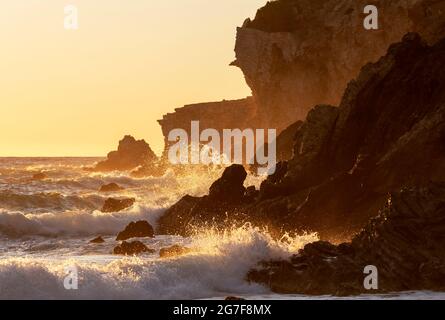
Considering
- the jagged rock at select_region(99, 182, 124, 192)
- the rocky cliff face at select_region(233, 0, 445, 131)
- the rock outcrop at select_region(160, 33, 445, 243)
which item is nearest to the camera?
the rock outcrop at select_region(160, 33, 445, 243)

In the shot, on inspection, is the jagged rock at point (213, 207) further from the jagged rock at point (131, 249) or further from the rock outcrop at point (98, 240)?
the jagged rock at point (131, 249)

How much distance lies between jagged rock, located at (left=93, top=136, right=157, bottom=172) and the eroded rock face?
105m

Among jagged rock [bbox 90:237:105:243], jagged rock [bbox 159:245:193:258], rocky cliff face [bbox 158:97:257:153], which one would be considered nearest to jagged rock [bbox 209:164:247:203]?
jagged rock [bbox 90:237:105:243]

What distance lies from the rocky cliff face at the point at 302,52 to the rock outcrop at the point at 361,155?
2889 cm

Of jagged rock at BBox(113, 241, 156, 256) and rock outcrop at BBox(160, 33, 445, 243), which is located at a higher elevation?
rock outcrop at BBox(160, 33, 445, 243)

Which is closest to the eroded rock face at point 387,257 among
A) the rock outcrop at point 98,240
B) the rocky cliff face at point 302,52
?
the rock outcrop at point 98,240

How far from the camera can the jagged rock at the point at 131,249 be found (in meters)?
27.9

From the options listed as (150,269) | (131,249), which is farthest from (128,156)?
(150,269)

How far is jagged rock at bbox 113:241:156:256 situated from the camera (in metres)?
27.9

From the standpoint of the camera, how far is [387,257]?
64.0ft

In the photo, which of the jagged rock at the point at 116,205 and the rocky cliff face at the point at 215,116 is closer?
the jagged rock at the point at 116,205

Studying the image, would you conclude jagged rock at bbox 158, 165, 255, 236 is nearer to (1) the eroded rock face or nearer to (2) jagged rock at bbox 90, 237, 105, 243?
(2) jagged rock at bbox 90, 237, 105, 243

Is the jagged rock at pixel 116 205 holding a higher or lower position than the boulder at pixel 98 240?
higher
